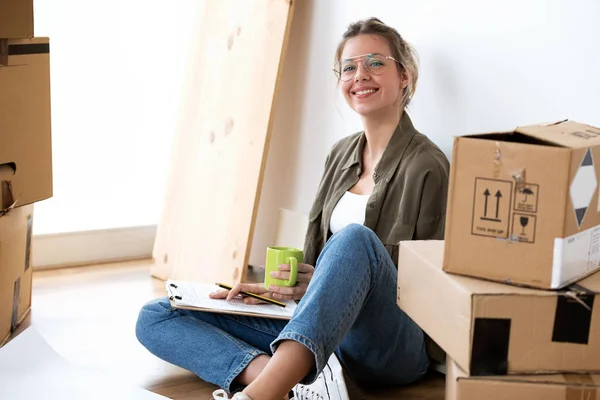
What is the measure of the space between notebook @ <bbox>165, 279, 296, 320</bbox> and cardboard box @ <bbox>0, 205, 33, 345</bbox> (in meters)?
0.58

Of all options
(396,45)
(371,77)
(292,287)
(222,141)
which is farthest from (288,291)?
(222,141)

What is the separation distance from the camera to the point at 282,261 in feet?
5.88

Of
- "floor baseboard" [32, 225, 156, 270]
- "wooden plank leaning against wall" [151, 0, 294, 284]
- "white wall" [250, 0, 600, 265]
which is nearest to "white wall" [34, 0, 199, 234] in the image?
"floor baseboard" [32, 225, 156, 270]

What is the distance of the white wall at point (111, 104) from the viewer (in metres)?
2.96

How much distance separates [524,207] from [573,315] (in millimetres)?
176

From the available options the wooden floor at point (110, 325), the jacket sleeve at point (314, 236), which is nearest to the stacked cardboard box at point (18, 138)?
the wooden floor at point (110, 325)

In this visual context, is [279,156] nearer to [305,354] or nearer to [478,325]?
[305,354]

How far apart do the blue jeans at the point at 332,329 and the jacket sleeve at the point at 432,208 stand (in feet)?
0.87

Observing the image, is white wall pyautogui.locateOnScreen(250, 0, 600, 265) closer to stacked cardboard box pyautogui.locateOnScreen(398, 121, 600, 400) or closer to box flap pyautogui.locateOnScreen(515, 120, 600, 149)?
box flap pyautogui.locateOnScreen(515, 120, 600, 149)

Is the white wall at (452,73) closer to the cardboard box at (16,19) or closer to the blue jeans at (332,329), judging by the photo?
the blue jeans at (332,329)

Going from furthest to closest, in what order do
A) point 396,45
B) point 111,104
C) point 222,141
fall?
point 111,104 → point 222,141 → point 396,45

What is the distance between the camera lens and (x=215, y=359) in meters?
1.80

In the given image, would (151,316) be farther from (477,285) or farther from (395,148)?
(477,285)

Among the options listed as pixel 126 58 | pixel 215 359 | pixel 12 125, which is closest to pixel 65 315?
pixel 12 125
